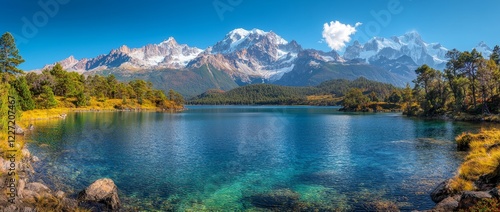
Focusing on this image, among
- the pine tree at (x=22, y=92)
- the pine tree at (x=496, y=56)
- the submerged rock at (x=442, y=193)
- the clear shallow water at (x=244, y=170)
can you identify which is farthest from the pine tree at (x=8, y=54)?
the pine tree at (x=496, y=56)

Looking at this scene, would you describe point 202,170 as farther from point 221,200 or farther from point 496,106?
point 496,106

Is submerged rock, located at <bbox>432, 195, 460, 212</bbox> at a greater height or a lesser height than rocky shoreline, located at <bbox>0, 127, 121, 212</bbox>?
greater

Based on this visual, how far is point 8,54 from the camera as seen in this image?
381ft

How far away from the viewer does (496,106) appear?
116250 millimetres

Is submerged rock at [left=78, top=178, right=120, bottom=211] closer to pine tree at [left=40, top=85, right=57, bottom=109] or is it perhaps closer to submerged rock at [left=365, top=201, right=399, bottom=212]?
submerged rock at [left=365, top=201, right=399, bottom=212]

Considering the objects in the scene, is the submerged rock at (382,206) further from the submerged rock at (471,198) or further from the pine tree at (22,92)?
the pine tree at (22,92)

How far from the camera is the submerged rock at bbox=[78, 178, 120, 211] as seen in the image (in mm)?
26938

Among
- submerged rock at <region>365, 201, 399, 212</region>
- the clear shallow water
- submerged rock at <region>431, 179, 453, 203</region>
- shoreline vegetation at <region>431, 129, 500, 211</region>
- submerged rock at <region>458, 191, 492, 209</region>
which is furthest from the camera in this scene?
the clear shallow water

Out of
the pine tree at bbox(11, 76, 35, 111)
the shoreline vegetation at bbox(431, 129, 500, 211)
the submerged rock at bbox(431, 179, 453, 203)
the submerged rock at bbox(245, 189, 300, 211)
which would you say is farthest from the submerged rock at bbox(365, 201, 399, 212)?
the pine tree at bbox(11, 76, 35, 111)

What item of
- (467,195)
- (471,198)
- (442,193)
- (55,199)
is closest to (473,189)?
(442,193)

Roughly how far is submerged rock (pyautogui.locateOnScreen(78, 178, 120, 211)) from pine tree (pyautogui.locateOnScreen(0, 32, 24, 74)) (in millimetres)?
116310

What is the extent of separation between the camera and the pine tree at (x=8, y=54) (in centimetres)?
11250

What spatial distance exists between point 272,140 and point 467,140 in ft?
129

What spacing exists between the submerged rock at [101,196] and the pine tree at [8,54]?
11631 cm
